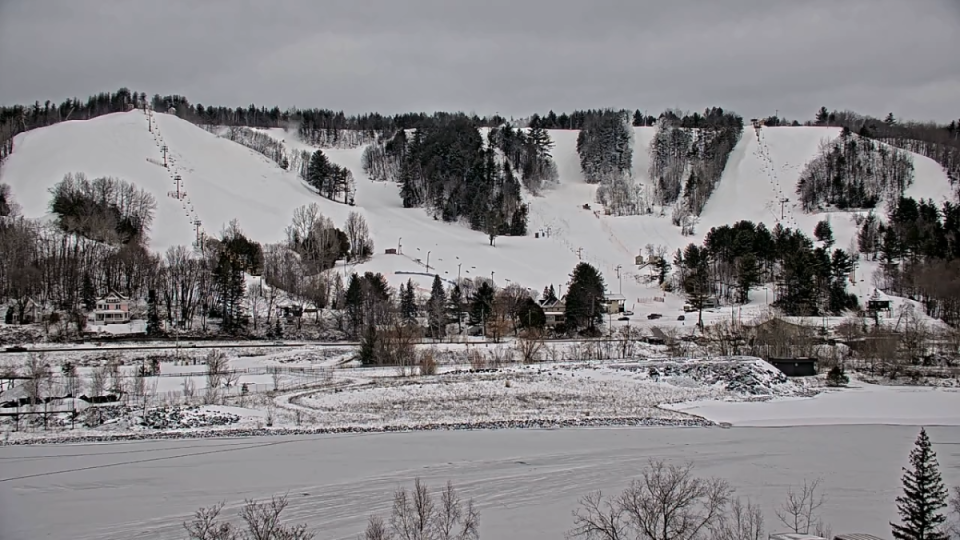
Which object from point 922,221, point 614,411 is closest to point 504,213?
point 922,221

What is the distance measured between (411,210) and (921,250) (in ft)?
223

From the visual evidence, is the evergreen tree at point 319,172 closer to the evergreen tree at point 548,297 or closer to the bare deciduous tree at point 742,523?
the evergreen tree at point 548,297

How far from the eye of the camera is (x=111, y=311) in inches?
2448

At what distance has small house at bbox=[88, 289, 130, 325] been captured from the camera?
61422mm

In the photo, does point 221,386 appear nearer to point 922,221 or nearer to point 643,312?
point 643,312

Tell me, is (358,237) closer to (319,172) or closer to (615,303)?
(319,172)

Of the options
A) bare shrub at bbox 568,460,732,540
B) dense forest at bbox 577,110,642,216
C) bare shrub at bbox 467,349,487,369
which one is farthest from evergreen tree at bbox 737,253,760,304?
bare shrub at bbox 568,460,732,540

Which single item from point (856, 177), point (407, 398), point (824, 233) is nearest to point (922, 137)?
point (856, 177)

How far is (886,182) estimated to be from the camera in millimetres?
105312

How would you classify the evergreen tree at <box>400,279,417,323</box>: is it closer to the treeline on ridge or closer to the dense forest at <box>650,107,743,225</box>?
the treeline on ridge

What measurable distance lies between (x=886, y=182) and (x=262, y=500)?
362 ft

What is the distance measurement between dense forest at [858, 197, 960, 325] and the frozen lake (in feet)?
156

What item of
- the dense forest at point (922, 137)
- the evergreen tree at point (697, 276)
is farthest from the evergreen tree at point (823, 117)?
the evergreen tree at point (697, 276)

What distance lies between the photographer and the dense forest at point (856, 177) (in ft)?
342
